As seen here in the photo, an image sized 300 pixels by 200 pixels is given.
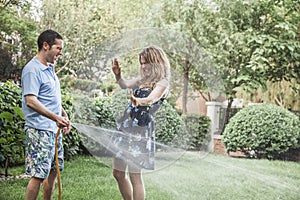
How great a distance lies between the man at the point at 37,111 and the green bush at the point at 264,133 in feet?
15.1

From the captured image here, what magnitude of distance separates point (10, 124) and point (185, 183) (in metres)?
1.64

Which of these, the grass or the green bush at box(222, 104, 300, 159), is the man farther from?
the green bush at box(222, 104, 300, 159)

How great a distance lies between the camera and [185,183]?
444 cm

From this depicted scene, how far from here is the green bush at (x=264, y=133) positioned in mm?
6773

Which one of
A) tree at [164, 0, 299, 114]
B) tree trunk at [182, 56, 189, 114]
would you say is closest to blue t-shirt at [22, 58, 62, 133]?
tree trunk at [182, 56, 189, 114]

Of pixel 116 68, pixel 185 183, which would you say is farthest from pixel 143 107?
pixel 185 183

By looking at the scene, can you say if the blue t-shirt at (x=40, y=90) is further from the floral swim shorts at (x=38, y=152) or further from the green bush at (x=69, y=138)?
the green bush at (x=69, y=138)

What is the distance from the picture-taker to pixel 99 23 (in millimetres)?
9461

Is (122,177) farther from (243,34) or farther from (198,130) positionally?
(243,34)

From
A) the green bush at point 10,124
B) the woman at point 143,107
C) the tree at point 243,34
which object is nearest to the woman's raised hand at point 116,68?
the woman at point 143,107

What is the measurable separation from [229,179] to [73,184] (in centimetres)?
162

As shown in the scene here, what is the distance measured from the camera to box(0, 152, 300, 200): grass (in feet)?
12.4

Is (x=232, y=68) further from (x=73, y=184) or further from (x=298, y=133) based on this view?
(x=73, y=184)

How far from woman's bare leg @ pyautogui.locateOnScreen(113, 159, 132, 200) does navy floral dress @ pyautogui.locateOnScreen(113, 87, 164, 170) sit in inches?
2.1
